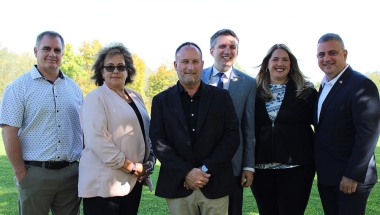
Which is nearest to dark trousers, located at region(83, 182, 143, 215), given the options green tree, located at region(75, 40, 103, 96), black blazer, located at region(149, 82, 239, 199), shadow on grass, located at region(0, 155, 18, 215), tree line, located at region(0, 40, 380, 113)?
black blazer, located at region(149, 82, 239, 199)

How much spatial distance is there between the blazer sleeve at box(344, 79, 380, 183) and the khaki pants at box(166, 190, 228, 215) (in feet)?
4.45

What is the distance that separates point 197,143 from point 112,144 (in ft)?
2.72

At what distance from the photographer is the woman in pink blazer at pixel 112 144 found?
11.3 ft

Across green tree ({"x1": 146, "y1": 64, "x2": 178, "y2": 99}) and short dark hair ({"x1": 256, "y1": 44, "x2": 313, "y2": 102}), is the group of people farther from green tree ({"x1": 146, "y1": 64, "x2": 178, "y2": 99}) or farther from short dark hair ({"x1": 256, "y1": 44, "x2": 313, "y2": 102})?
green tree ({"x1": 146, "y1": 64, "x2": 178, "y2": 99})

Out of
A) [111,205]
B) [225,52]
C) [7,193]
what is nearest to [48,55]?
Answer: [111,205]

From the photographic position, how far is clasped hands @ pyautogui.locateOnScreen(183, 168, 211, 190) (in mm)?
3222

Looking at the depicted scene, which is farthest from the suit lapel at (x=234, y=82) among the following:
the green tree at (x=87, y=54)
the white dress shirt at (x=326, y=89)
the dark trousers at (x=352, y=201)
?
the green tree at (x=87, y=54)

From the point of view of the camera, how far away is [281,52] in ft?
13.7

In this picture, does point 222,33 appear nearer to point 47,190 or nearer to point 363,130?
point 363,130

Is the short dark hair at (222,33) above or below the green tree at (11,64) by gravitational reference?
below

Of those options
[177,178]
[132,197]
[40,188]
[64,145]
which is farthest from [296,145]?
[40,188]

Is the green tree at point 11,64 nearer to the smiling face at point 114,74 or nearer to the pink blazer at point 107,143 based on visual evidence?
the smiling face at point 114,74

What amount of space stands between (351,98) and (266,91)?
935 mm

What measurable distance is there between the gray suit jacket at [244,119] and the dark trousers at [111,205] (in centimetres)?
116
